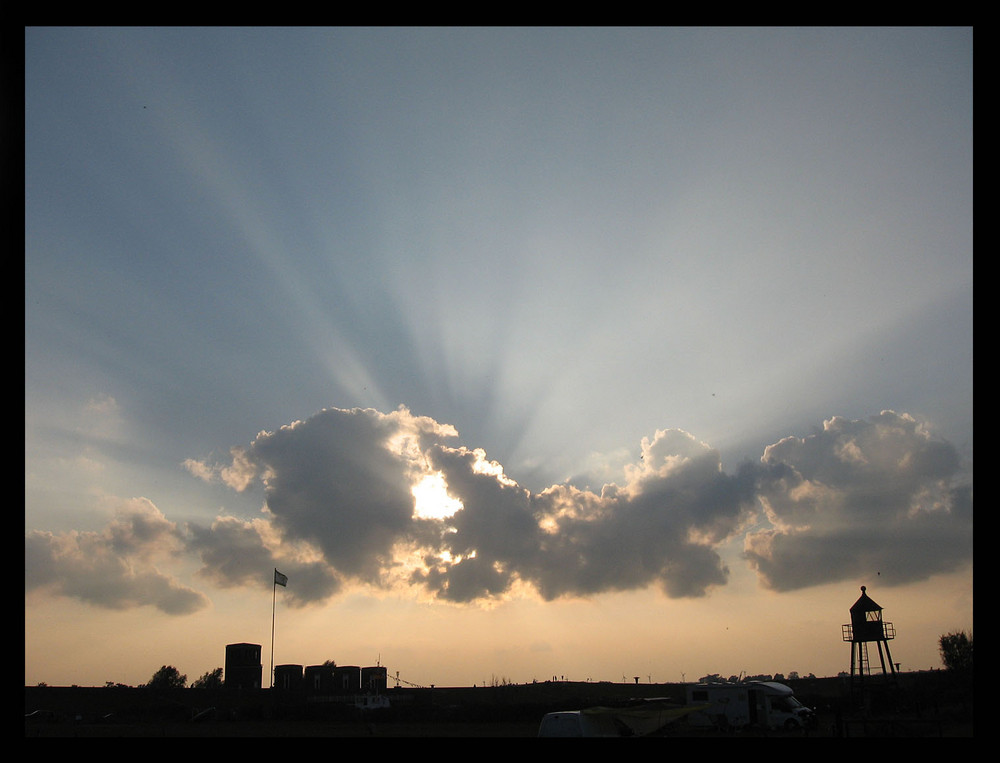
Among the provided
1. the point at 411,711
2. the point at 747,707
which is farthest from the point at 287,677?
the point at 747,707

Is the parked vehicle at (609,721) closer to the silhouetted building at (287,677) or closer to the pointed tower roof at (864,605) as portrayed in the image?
the pointed tower roof at (864,605)

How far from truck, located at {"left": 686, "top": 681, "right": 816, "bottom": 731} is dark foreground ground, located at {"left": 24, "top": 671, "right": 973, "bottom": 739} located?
1101mm

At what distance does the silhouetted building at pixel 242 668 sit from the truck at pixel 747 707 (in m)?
63.2

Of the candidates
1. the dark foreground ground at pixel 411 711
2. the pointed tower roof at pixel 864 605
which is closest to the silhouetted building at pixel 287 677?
the dark foreground ground at pixel 411 711

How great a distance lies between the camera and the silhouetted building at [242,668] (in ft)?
307

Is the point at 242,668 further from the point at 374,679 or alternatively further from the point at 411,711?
the point at 411,711

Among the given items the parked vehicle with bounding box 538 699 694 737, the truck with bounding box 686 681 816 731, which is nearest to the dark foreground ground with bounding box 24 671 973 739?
the truck with bounding box 686 681 816 731

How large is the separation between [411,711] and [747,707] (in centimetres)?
3559

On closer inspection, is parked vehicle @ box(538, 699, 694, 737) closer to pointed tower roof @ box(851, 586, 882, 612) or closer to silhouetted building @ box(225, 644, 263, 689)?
pointed tower roof @ box(851, 586, 882, 612)
